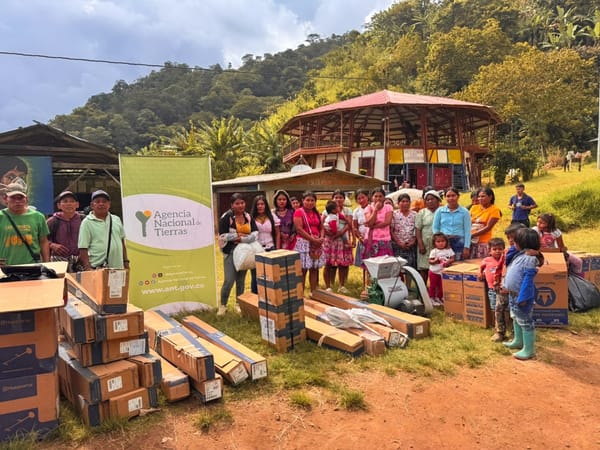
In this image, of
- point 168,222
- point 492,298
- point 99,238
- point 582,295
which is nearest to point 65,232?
point 99,238

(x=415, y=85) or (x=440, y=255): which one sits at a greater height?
(x=415, y=85)

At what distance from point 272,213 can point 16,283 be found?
3.50 m

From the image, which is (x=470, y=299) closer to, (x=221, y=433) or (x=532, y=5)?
(x=221, y=433)

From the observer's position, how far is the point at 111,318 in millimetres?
3156

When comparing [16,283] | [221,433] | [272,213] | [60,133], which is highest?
[60,133]

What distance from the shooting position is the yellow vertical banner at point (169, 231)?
5688 mm

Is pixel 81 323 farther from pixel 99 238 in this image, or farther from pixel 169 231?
pixel 169 231

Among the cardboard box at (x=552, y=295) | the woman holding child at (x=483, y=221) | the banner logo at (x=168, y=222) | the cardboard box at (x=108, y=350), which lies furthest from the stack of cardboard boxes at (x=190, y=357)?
the woman holding child at (x=483, y=221)

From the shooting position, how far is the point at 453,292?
541 centimetres

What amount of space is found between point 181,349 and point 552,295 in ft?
14.3

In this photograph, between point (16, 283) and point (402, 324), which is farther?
point (402, 324)

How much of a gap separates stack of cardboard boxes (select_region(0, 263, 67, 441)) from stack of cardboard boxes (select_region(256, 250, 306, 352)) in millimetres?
1982

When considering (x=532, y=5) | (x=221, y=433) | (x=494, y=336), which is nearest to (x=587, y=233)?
(x=494, y=336)

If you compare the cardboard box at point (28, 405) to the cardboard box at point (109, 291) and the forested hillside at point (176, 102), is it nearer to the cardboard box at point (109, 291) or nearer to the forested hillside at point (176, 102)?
the cardboard box at point (109, 291)
